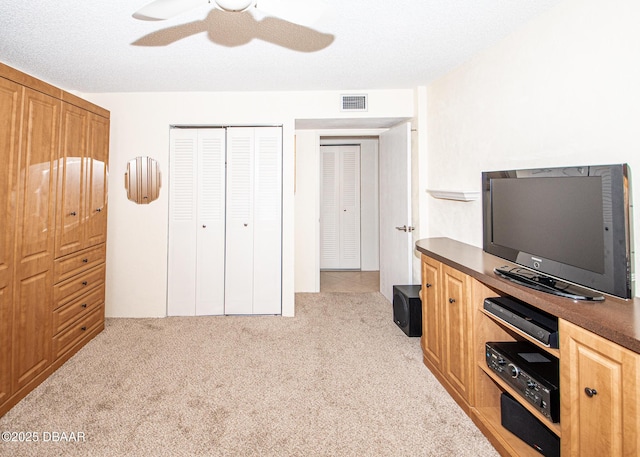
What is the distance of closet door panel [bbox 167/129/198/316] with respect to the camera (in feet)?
11.2

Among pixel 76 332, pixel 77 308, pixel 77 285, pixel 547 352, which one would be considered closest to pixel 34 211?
pixel 77 285

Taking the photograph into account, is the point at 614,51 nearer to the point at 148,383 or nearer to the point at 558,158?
the point at 558,158

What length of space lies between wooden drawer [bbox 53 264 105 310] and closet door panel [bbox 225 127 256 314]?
1.17 metres

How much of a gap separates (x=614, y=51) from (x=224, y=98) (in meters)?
3.15

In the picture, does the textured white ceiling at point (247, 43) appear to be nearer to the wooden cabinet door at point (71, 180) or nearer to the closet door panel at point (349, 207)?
the wooden cabinet door at point (71, 180)

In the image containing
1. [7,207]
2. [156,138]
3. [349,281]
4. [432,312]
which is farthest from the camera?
[349,281]

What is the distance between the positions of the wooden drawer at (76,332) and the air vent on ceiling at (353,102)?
10.4ft

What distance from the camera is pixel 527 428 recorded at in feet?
4.95

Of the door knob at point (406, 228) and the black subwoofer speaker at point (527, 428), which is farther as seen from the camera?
the door knob at point (406, 228)

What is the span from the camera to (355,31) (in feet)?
6.98

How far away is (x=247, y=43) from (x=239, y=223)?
1.78 m

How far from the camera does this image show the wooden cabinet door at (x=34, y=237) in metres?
2.03

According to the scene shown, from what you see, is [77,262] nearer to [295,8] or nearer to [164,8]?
[164,8]

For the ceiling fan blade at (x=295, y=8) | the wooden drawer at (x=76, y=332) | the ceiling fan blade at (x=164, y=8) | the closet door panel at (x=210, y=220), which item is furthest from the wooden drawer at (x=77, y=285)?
the ceiling fan blade at (x=295, y=8)
